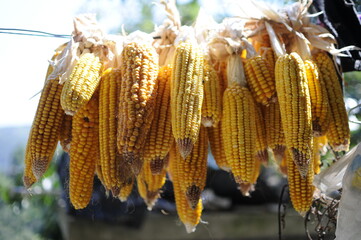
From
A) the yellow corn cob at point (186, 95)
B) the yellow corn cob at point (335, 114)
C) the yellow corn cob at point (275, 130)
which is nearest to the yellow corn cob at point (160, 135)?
the yellow corn cob at point (186, 95)

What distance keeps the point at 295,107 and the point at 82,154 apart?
1.11 m

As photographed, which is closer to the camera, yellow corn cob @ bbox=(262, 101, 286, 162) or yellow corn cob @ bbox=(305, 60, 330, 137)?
yellow corn cob @ bbox=(305, 60, 330, 137)

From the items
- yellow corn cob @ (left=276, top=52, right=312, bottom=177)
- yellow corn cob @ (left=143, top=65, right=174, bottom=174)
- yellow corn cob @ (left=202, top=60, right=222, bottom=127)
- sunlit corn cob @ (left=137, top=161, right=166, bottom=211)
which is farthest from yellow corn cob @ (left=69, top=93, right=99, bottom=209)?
yellow corn cob @ (left=276, top=52, right=312, bottom=177)

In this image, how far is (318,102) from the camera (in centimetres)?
216

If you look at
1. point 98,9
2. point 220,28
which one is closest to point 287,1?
point 220,28

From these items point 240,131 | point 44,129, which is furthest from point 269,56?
point 44,129

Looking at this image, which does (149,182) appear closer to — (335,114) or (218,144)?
(218,144)

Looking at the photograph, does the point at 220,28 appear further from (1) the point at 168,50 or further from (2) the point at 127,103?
(2) the point at 127,103

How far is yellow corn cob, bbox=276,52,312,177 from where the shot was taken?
6.50 ft

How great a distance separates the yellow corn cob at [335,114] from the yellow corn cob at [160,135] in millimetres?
865

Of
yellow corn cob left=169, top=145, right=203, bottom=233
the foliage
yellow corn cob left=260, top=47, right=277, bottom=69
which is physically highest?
yellow corn cob left=260, top=47, right=277, bottom=69

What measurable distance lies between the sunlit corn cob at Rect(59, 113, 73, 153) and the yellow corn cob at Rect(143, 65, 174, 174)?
474mm

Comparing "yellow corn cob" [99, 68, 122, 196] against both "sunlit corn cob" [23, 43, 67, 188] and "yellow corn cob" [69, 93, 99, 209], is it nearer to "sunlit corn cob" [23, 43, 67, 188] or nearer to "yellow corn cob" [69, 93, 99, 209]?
"yellow corn cob" [69, 93, 99, 209]

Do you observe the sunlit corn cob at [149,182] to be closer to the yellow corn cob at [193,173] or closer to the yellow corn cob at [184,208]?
the yellow corn cob at [184,208]
